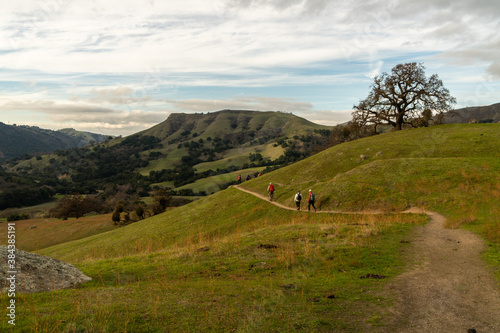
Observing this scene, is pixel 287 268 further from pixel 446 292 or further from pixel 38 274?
pixel 38 274

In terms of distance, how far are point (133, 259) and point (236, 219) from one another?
1927 cm

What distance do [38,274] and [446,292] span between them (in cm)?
1390

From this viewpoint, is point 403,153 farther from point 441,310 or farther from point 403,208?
point 441,310

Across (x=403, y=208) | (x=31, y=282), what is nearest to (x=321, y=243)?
(x=31, y=282)

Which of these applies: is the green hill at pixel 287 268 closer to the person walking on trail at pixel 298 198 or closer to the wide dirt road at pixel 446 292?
the wide dirt road at pixel 446 292

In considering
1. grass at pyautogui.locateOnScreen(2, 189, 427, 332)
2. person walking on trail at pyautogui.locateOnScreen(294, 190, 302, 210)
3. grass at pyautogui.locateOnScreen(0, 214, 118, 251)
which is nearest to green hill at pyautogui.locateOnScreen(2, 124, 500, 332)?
grass at pyautogui.locateOnScreen(2, 189, 427, 332)

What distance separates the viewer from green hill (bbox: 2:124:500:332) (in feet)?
22.8

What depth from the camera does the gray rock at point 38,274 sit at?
975 cm

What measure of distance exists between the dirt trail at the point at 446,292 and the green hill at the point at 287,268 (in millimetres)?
517

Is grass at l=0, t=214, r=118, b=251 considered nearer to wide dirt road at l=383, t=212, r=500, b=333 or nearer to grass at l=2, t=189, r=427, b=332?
grass at l=2, t=189, r=427, b=332

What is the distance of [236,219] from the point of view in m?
35.1

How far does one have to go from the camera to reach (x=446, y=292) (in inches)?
344

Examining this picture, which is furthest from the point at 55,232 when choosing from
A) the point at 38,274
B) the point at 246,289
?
the point at 246,289

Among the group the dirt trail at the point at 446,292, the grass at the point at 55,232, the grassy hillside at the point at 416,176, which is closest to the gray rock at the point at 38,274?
the dirt trail at the point at 446,292
